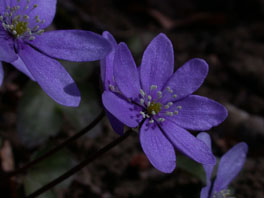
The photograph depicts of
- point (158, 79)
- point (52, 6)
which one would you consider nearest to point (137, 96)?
point (158, 79)

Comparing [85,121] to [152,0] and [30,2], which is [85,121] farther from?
[152,0]

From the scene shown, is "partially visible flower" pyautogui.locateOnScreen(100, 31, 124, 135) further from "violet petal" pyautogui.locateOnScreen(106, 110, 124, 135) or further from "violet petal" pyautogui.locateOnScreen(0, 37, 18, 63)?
"violet petal" pyautogui.locateOnScreen(0, 37, 18, 63)

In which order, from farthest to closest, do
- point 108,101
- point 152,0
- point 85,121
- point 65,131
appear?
1. point 152,0
2. point 65,131
3. point 85,121
4. point 108,101

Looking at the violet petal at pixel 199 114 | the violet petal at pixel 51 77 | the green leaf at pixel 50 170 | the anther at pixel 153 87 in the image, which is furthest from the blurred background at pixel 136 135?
the violet petal at pixel 51 77

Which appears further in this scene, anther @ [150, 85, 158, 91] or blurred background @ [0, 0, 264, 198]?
blurred background @ [0, 0, 264, 198]

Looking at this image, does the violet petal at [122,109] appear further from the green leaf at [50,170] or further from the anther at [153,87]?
the green leaf at [50,170]

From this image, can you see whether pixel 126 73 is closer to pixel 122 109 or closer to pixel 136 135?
pixel 122 109

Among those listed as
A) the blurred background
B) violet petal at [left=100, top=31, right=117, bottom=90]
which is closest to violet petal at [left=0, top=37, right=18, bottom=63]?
violet petal at [left=100, top=31, right=117, bottom=90]
